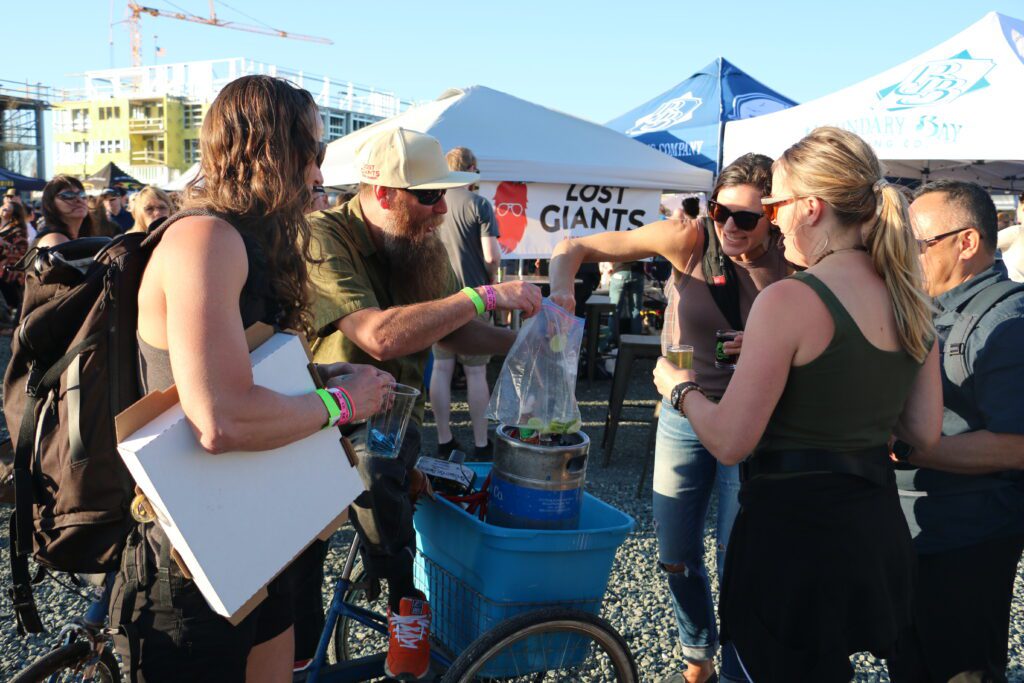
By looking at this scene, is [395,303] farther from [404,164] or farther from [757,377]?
[757,377]

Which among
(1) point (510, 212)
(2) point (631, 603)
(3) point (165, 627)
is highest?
(1) point (510, 212)

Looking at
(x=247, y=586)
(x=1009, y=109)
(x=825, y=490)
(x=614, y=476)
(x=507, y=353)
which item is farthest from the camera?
(x=1009, y=109)

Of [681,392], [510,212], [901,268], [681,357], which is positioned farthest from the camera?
[510,212]

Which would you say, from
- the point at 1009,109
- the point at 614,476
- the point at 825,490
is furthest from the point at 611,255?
the point at 1009,109

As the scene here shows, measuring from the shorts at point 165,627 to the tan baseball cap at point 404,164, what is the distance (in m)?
1.17

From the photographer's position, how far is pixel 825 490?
178 centimetres

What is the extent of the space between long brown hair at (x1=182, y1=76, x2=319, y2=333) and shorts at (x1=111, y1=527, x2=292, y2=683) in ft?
2.02

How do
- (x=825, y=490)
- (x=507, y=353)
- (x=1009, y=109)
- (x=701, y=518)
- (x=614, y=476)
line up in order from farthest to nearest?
(x=1009, y=109) < (x=614, y=476) < (x=701, y=518) < (x=507, y=353) < (x=825, y=490)

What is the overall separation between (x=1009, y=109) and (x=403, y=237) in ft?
20.6

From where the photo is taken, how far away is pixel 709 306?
2.76m

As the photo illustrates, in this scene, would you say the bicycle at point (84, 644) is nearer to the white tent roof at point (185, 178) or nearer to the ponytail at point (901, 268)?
the white tent roof at point (185, 178)

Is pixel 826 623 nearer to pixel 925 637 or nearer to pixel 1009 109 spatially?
pixel 925 637

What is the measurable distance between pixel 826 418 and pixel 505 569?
0.93 metres

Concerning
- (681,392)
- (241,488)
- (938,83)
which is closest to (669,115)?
(938,83)
